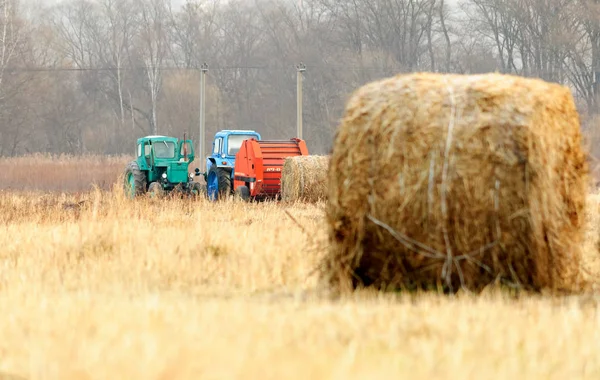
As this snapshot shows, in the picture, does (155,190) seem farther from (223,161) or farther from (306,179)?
(306,179)

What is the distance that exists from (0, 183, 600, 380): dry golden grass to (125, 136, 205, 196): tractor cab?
1513 cm

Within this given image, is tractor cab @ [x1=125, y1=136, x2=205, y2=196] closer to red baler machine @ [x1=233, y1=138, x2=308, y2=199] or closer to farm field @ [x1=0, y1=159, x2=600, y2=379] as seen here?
red baler machine @ [x1=233, y1=138, x2=308, y2=199]

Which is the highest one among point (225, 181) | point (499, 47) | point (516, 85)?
point (499, 47)

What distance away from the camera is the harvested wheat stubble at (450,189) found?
7316mm

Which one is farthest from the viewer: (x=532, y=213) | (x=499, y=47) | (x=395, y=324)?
(x=499, y=47)

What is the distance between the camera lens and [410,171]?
292 inches

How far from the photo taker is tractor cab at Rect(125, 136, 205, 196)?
25172 mm

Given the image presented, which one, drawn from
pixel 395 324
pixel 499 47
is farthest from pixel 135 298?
pixel 499 47

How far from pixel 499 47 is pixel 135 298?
50.0m

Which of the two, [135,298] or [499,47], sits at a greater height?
[499,47]

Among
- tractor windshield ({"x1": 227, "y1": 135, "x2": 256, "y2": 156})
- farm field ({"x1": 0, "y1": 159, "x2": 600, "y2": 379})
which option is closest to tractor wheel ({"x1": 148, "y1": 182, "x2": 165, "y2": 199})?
tractor windshield ({"x1": 227, "y1": 135, "x2": 256, "y2": 156})

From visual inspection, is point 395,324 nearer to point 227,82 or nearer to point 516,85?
point 516,85

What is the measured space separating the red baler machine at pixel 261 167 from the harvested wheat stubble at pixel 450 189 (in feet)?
45.9

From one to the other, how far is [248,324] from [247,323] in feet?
0.11
